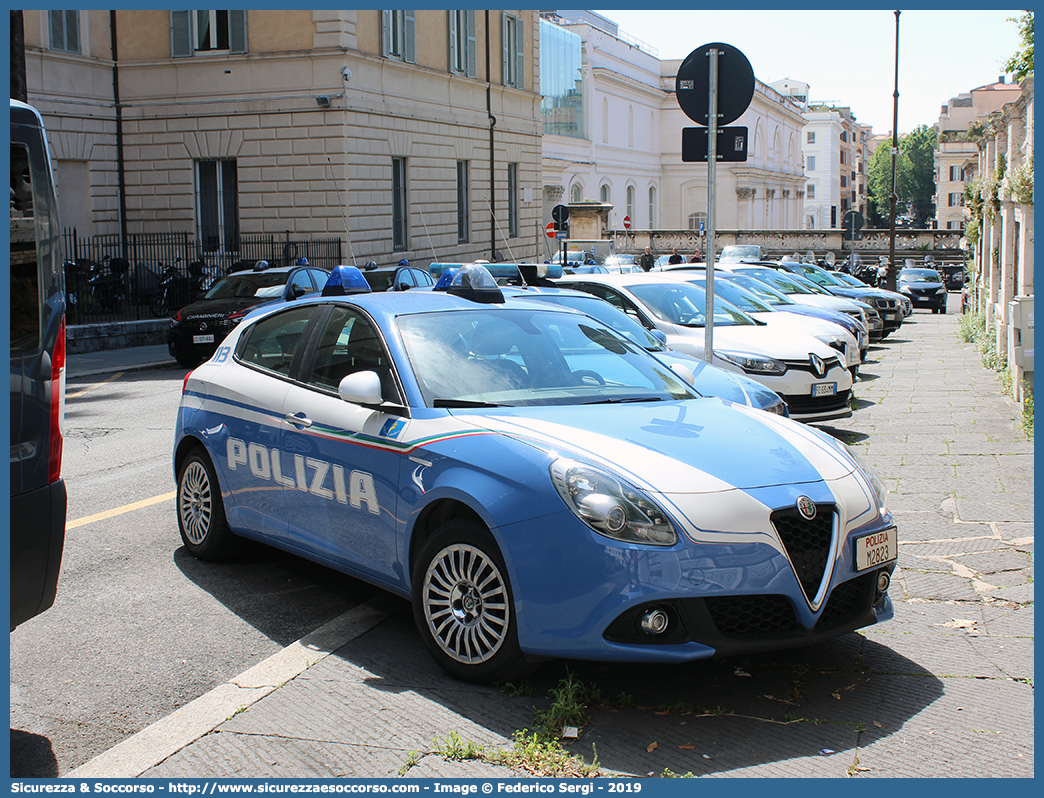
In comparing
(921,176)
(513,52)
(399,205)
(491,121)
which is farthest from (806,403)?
(921,176)

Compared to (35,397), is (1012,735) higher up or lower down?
lower down

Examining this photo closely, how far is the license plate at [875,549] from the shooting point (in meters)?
4.25

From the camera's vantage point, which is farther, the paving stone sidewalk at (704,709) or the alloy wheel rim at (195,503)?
the alloy wheel rim at (195,503)

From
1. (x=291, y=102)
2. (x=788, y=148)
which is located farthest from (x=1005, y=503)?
(x=788, y=148)

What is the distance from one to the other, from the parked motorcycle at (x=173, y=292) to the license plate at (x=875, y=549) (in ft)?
66.4

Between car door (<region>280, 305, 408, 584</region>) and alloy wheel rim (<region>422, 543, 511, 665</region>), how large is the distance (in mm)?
313

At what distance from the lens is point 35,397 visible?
378 cm

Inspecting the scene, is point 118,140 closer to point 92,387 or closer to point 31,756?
point 92,387

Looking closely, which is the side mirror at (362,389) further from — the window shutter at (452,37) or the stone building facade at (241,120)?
the window shutter at (452,37)

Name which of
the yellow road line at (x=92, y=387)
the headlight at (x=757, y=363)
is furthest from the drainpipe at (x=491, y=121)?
the headlight at (x=757, y=363)

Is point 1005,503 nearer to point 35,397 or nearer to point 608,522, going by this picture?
point 608,522

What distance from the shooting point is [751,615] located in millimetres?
4023
